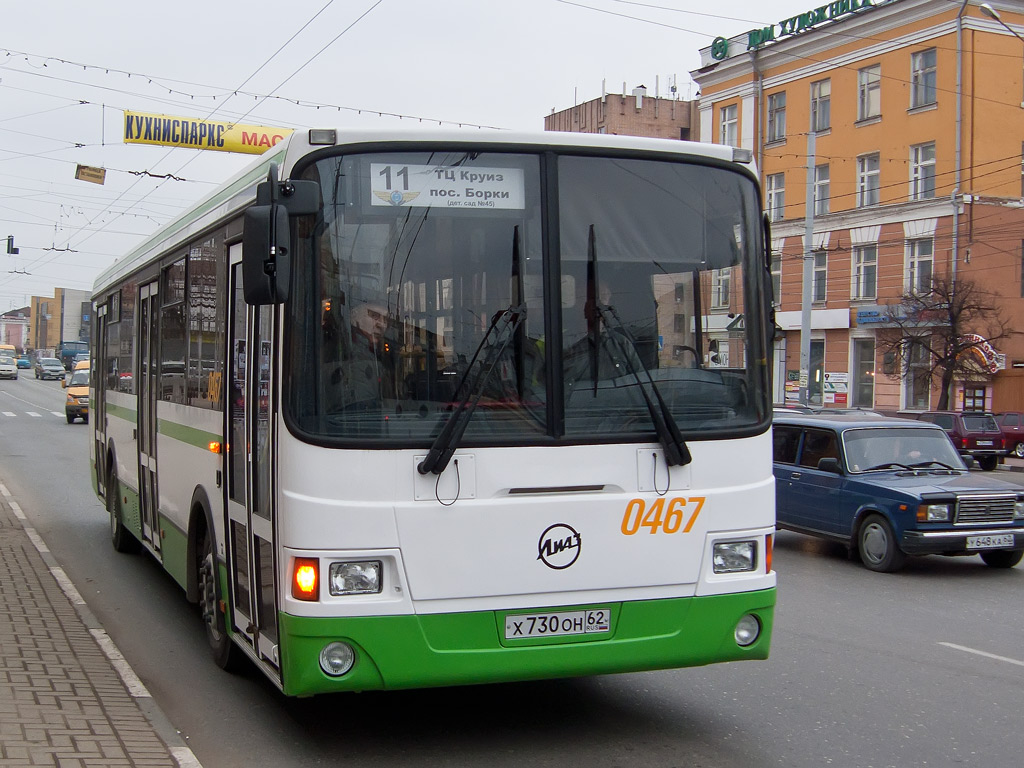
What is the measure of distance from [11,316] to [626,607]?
203m

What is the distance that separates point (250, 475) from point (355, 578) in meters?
1.09

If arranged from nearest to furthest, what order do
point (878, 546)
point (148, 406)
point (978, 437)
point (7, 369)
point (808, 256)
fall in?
point (148, 406), point (878, 546), point (978, 437), point (808, 256), point (7, 369)

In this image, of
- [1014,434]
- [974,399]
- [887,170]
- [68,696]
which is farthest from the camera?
[887,170]

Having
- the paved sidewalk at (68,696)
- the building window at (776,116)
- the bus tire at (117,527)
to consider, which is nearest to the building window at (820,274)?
the building window at (776,116)

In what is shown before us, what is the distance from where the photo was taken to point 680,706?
21.6 feet

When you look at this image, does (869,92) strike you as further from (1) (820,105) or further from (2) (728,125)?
(2) (728,125)

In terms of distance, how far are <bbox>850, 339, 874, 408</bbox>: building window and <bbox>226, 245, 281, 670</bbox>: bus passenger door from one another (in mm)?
38359

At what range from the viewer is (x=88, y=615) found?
27.6ft

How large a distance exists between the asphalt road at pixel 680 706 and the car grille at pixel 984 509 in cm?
167

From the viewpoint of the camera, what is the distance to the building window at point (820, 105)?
4412 centimetres

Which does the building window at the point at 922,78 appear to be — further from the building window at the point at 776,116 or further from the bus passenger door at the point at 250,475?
the bus passenger door at the point at 250,475

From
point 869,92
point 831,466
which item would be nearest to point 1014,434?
point 869,92

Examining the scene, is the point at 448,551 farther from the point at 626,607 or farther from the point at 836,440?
the point at 836,440

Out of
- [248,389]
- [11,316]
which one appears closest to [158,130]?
[248,389]
